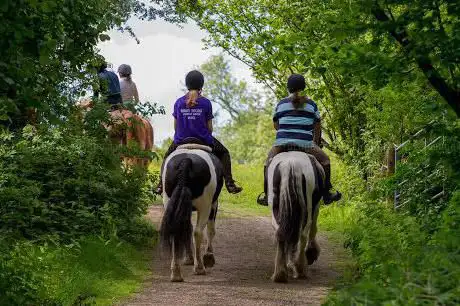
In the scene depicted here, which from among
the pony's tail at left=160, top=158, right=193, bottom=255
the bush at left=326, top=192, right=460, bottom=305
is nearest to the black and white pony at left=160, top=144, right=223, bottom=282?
the pony's tail at left=160, top=158, right=193, bottom=255

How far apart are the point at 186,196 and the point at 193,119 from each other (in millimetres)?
1420

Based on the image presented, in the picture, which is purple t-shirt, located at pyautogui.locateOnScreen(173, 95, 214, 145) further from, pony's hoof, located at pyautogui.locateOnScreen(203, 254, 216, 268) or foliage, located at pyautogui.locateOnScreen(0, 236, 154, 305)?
foliage, located at pyautogui.locateOnScreen(0, 236, 154, 305)

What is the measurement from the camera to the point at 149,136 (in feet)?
58.9

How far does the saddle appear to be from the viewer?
38.1ft

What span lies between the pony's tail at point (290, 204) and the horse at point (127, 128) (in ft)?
13.2

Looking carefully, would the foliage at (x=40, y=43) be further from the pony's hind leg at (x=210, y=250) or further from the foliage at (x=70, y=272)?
the pony's hind leg at (x=210, y=250)

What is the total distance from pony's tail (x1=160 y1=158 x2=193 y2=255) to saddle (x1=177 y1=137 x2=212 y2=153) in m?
0.81

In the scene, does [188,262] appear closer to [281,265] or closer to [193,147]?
[193,147]

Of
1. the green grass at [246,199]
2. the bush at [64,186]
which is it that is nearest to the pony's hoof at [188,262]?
the bush at [64,186]

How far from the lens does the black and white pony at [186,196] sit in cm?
1072

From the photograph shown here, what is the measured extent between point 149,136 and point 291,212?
7712mm

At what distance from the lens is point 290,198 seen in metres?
10.7

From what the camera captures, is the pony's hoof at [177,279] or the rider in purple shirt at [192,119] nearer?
the pony's hoof at [177,279]

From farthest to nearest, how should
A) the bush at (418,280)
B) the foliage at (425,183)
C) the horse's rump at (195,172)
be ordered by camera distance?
the horse's rump at (195,172) → the foliage at (425,183) → the bush at (418,280)
